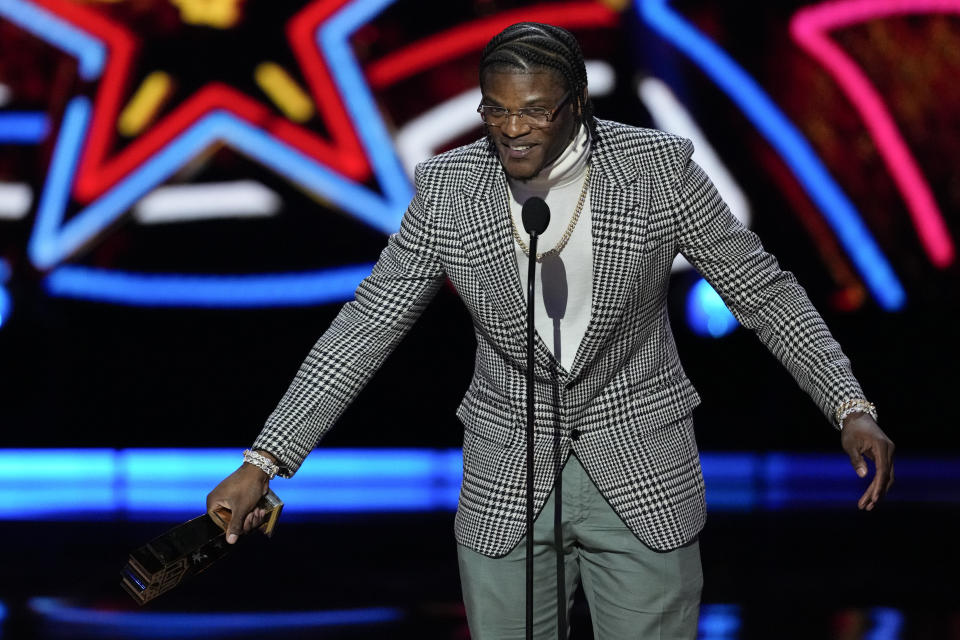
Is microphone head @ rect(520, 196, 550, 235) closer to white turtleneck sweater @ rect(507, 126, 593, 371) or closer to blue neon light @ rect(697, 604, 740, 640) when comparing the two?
white turtleneck sweater @ rect(507, 126, 593, 371)

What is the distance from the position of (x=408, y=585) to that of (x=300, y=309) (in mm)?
1771

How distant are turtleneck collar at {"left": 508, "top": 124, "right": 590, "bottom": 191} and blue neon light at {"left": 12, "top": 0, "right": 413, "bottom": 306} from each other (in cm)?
340

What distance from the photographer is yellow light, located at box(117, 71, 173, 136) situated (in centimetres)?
509

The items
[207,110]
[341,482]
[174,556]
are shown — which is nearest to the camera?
[174,556]

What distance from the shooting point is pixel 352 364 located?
1.69m

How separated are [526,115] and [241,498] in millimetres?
624

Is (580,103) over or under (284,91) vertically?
under

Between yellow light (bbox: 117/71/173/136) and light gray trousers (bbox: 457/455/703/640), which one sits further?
yellow light (bbox: 117/71/173/136)

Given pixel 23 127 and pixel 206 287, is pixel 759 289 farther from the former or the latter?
pixel 23 127

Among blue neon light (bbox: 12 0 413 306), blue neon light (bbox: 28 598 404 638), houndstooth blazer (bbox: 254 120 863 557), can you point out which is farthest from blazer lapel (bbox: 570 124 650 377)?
blue neon light (bbox: 12 0 413 306)

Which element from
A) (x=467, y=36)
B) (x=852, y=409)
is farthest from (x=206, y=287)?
(x=852, y=409)

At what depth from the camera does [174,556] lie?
141 cm

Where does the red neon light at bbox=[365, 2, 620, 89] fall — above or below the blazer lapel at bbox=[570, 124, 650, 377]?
above

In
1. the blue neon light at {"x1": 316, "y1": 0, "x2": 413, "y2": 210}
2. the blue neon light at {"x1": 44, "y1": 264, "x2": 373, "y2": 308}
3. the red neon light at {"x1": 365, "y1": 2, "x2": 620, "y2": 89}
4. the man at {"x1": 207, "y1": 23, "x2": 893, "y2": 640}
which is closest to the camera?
the man at {"x1": 207, "y1": 23, "x2": 893, "y2": 640}
